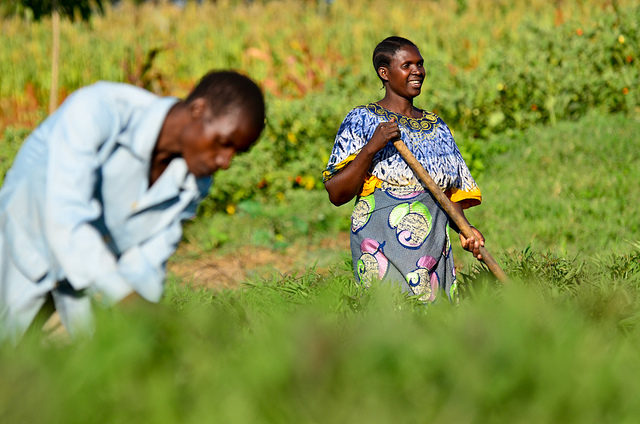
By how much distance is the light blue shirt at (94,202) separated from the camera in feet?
5.74

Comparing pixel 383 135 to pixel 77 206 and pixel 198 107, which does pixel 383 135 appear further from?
pixel 77 206

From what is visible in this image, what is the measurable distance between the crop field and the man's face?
1.30 feet

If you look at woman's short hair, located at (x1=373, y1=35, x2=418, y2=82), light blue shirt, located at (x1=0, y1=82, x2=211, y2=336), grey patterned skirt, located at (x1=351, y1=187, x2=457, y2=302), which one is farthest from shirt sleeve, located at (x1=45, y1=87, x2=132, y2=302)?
woman's short hair, located at (x1=373, y1=35, x2=418, y2=82)

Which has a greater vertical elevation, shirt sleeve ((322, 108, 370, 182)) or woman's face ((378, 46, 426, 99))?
woman's face ((378, 46, 426, 99))

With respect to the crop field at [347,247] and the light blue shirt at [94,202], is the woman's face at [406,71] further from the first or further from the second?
the light blue shirt at [94,202]

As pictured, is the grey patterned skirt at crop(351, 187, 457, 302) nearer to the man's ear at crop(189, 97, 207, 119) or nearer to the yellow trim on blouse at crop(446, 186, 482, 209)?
the yellow trim on blouse at crop(446, 186, 482, 209)

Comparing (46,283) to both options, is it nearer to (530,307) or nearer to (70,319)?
(70,319)

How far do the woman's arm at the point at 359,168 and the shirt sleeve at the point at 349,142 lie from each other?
0.04m

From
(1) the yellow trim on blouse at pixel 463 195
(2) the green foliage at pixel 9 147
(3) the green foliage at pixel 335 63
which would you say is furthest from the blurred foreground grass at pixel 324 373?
(3) the green foliage at pixel 335 63

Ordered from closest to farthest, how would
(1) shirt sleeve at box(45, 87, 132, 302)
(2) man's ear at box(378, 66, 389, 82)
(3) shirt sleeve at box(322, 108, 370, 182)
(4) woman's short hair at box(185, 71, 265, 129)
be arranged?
(1) shirt sleeve at box(45, 87, 132, 302)
(4) woman's short hair at box(185, 71, 265, 129)
(3) shirt sleeve at box(322, 108, 370, 182)
(2) man's ear at box(378, 66, 389, 82)

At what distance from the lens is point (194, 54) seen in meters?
12.4

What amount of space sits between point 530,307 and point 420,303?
1.41m

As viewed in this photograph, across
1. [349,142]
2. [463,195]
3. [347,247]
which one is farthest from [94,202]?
[347,247]

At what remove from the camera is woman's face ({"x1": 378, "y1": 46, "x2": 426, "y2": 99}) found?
3.09 metres
